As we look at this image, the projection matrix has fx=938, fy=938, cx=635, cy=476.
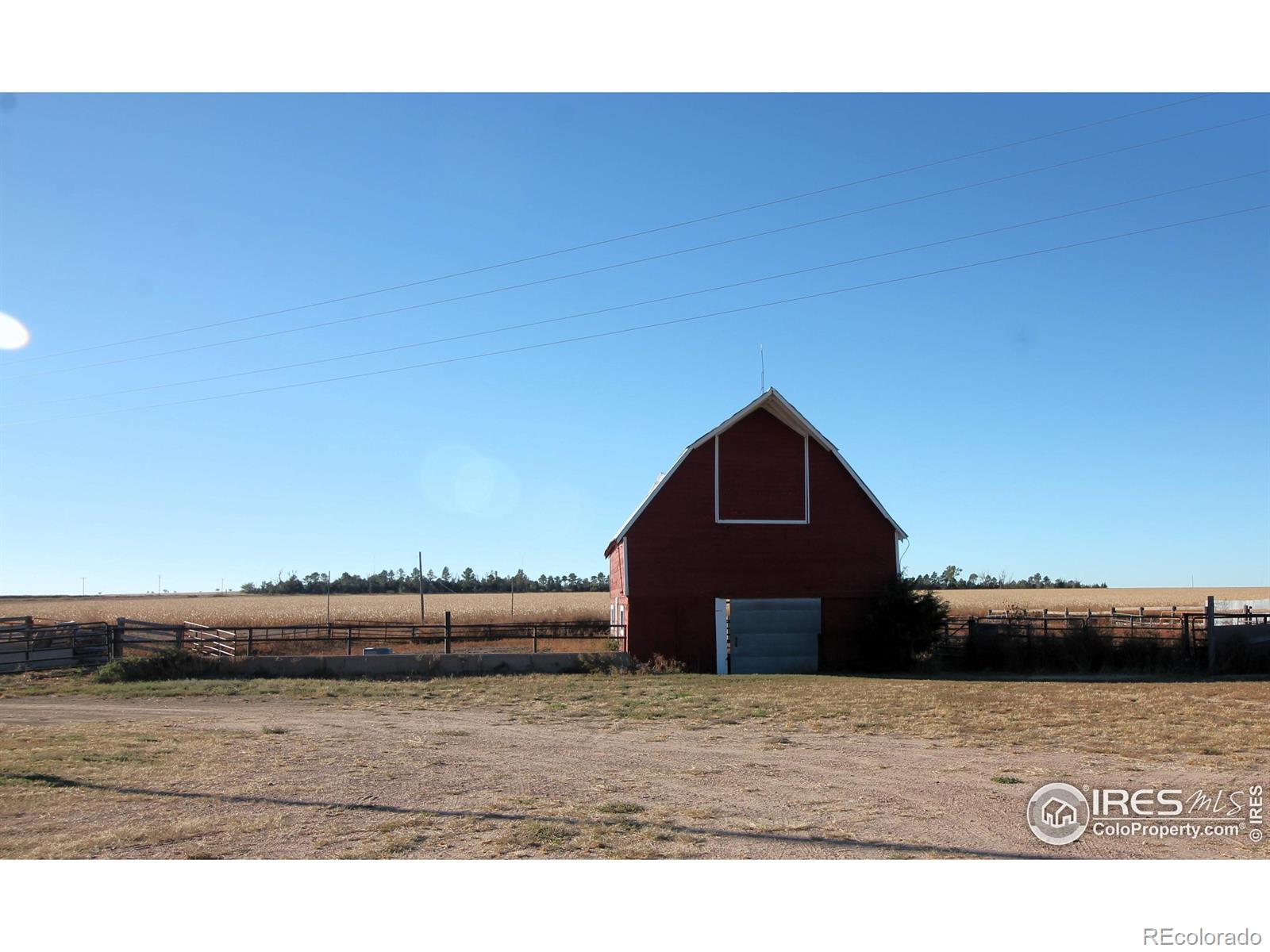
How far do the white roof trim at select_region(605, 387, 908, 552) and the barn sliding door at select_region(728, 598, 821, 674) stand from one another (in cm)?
404

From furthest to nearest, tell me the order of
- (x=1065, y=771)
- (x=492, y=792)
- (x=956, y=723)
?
(x=956, y=723) → (x=1065, y=771) → (x=492, y=792)

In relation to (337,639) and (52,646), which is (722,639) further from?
(52,646)

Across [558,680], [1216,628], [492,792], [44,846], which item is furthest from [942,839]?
[1216,628]

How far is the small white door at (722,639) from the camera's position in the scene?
28.6 metres

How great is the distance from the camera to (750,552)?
2923cm

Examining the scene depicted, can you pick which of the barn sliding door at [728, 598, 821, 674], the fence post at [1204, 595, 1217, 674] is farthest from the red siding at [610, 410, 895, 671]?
the fence post at [1204, 595, 1217, 674]

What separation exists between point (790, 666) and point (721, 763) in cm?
1749

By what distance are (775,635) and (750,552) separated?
2.69m

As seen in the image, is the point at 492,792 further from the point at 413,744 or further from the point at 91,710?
the point at 91,710

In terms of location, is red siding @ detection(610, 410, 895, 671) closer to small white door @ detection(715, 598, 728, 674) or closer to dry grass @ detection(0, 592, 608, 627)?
small white door @ detection(715, 598, 728, 674)

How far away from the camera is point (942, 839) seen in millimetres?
8180

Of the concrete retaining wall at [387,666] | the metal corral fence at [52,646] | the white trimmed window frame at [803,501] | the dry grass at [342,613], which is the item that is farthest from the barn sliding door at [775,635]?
the dry grass at [342,613]

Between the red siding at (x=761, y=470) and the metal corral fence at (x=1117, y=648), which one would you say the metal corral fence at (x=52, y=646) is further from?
the metal corral fence at (x=1117, y=648)

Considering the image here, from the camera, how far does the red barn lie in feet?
94.2
